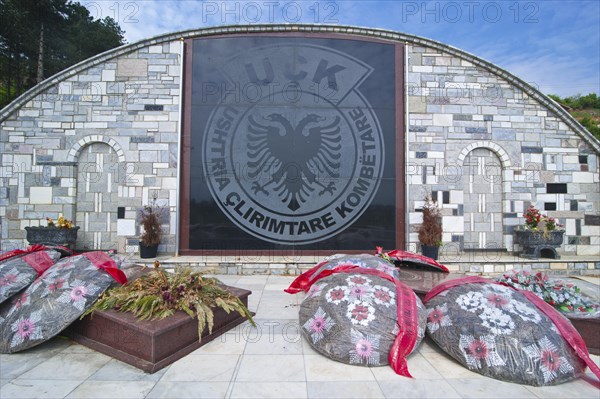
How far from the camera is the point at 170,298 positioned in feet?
10.1

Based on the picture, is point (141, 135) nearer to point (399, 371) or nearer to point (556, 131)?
point (399, 371)

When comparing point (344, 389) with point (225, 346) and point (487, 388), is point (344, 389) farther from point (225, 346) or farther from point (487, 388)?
point (225, 346)

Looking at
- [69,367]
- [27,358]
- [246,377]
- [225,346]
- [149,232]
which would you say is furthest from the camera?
[149,232]

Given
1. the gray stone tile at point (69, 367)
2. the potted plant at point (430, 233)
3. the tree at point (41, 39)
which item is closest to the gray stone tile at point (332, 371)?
the gray stone tile at point (69, 367)

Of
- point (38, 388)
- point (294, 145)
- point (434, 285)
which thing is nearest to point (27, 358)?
point (38, 388)

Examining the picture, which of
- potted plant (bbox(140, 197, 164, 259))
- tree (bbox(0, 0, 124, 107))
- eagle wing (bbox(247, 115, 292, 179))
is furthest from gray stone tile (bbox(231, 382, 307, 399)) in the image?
tree (bbox(0, 0, 124, 107))

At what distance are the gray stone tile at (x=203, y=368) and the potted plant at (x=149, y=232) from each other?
4084 mm

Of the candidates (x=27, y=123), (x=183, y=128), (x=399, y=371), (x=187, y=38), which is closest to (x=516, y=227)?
(x=399, y=371)

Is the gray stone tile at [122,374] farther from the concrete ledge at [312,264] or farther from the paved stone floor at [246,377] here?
the concrete ledge at [312,264]

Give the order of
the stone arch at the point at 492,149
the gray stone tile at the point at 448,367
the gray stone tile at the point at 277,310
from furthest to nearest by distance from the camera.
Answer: the stone arch at the point at 492,149, the gray stone tile at the point at 277,310, the gray stone tile at the point at 448,367

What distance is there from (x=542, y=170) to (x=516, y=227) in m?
1.44

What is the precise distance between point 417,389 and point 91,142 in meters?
7.46

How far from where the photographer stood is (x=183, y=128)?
6926mm

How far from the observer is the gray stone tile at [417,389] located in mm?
2320
